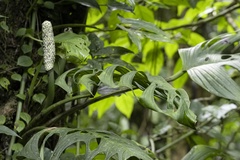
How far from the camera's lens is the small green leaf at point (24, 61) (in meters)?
0.71

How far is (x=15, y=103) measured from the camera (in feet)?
2.36

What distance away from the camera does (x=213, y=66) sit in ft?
2.30

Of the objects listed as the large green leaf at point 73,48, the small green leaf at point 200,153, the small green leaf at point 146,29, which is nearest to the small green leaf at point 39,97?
the large green leaf at point 73,48

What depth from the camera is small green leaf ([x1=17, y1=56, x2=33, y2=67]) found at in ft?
2.33

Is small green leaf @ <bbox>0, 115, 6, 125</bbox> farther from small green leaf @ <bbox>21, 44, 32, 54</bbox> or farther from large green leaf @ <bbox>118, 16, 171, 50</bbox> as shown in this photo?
large green leaf @ <bbox>118, 16, 171, 50</bbox>

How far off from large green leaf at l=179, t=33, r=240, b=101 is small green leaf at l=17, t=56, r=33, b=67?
0.30m

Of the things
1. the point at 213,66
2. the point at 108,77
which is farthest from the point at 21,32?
the point at 213,66

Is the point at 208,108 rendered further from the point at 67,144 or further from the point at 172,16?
the point at 172,16

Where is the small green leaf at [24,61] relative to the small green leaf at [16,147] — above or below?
above

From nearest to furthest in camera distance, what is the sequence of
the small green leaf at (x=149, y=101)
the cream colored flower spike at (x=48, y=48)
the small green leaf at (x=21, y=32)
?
the small green leaf at (x=149, y=101) < the cream colored flower spike at (x=48, y=48) < the small green leaf at (x=21, y=32)

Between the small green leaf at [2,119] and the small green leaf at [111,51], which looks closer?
the small green leaf at [2,119]

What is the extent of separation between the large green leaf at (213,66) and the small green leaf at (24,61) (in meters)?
0.30

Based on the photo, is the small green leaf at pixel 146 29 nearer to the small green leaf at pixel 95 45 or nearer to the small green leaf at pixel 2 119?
the small green leaf at pixel 95 45

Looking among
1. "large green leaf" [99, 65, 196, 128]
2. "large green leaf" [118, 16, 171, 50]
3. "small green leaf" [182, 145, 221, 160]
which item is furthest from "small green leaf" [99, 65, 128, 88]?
"small green leaf" [182, 145, 221, 160]
